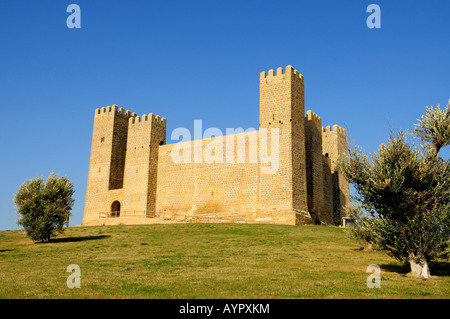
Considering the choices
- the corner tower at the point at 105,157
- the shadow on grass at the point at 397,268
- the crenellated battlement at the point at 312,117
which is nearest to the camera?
the shadow on grass at the point at 397,268

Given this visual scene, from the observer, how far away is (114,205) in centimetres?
4541

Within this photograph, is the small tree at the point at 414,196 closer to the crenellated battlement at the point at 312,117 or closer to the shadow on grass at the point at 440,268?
the shadow on grass at the point at 440,268

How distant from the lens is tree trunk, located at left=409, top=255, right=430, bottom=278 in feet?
50.7

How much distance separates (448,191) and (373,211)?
2.59 m

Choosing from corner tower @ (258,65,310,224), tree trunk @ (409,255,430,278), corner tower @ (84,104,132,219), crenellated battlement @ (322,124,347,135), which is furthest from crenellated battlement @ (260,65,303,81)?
tree trunk @ (409,255,430,278)

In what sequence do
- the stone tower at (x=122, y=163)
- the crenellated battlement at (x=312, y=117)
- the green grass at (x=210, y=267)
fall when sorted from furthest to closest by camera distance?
1. the stone tower at (x=122, y=163)
2. the crenellated battlement at (x=312, y=117)
3. the green grass at (x=210, y=267)

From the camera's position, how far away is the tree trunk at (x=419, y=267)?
1545 cm

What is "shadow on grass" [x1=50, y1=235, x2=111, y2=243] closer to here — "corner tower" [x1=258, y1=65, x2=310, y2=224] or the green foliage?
"corner tower" [x1=258, y1=65, x2=310, y2=224]

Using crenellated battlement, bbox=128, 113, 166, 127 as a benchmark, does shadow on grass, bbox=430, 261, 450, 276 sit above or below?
below

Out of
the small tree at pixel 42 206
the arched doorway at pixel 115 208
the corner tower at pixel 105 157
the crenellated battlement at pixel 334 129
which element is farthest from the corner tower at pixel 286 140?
the corner tower at pixel 105 157

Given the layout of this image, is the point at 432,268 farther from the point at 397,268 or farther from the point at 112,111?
the point at 112,111

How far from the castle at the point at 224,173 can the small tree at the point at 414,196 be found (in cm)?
1714

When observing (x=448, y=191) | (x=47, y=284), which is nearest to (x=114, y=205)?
(x=47, y=284)

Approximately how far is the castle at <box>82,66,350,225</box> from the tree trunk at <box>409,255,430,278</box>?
1739 centimetres
